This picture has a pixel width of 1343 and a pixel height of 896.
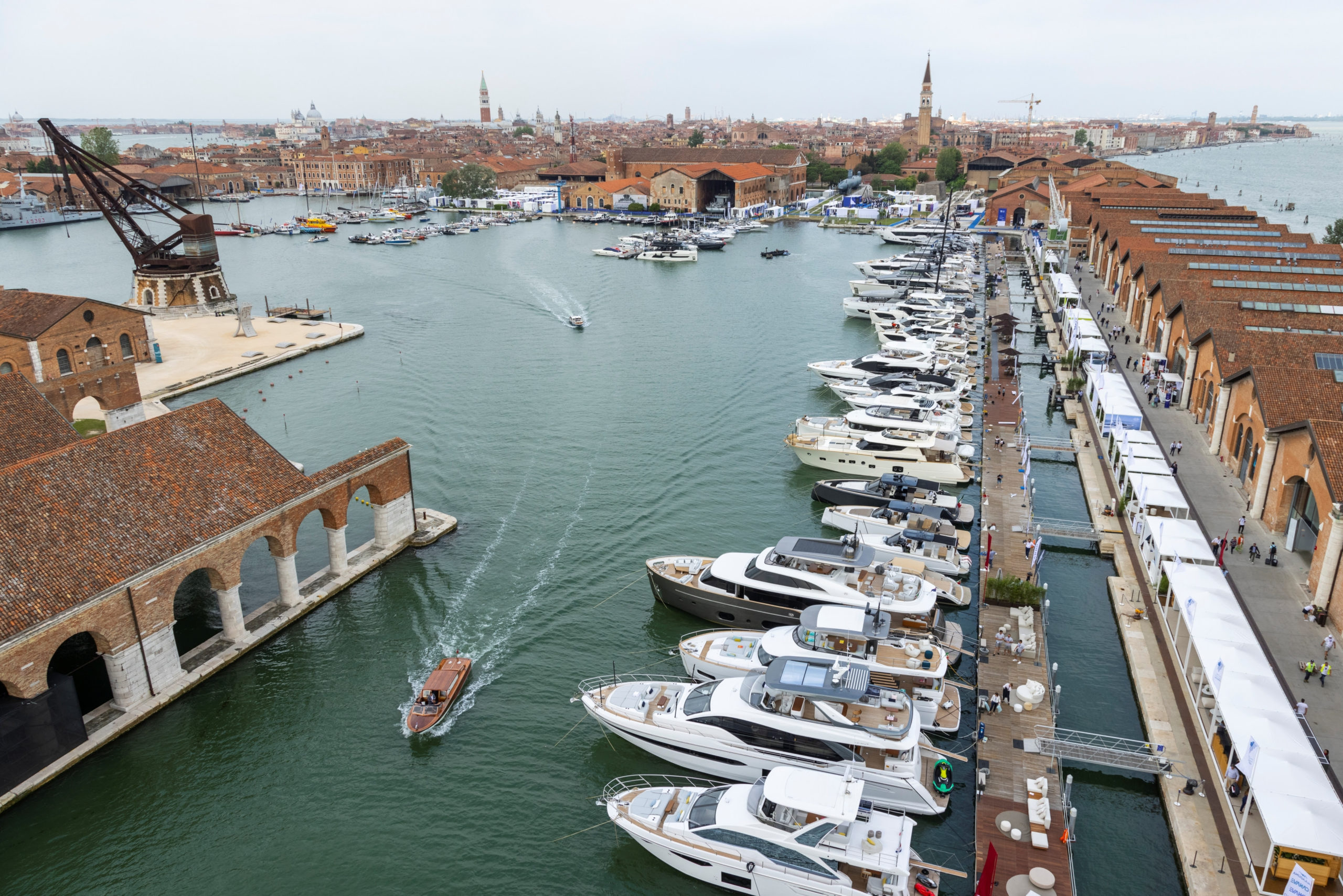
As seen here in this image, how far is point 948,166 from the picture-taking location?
18788 cm

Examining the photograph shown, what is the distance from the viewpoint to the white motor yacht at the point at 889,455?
43.2 meters

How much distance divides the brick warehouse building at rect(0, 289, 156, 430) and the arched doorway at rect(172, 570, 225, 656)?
17.9 metres

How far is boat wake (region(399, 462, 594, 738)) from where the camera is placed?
1044 inches

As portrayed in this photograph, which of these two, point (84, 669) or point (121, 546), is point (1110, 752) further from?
point (84, 669)

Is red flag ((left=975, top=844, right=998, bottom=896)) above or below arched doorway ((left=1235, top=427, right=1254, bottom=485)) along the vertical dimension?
below

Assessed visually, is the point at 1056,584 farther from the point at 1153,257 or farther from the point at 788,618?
the point at 1153,257

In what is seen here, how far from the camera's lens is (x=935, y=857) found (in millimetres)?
21219

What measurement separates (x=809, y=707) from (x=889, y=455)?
907 inches

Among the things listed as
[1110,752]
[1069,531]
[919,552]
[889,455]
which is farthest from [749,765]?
[889,455]

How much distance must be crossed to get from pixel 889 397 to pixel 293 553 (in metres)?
32.0

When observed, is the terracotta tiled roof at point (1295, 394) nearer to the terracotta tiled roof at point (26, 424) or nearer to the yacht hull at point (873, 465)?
the yacht hull at point (873, 465)

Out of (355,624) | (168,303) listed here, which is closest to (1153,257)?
(355,624)

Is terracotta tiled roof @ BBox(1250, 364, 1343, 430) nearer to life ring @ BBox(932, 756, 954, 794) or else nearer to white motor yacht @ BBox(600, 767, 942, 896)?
life ring @ BBox(932, 756, 954, 794)

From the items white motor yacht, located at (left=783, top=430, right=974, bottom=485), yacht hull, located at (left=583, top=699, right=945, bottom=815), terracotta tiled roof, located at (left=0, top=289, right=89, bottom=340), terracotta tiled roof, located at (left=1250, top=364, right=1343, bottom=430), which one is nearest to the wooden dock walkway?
yacht hull, located at (left=583, top=699, right=945, bottom=815)
